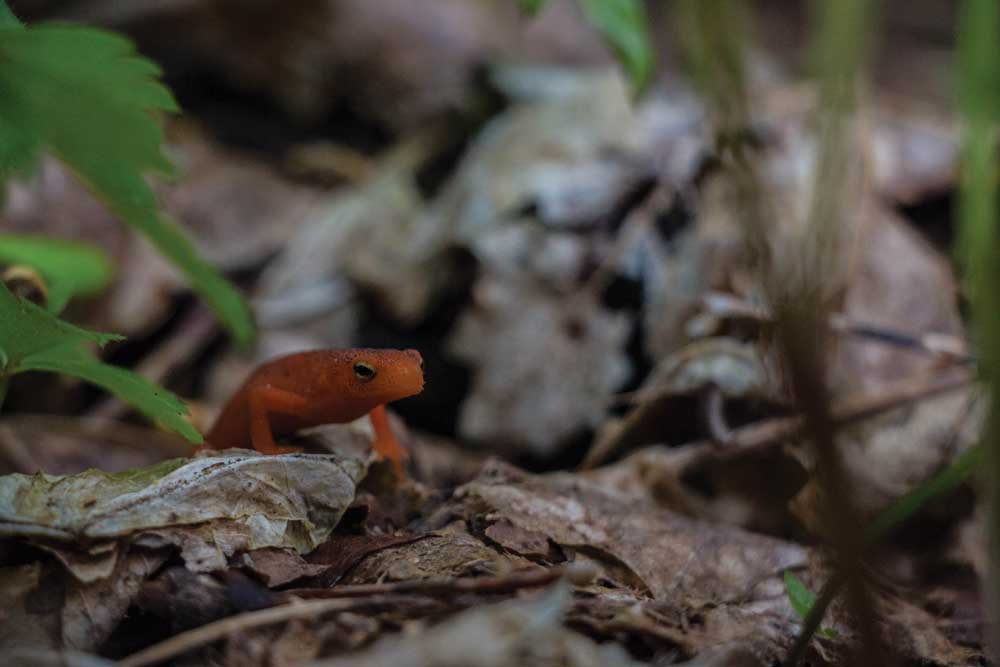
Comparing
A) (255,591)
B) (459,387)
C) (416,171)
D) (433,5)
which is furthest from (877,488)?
(433,5)

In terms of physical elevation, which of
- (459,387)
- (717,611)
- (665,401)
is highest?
(665,401)

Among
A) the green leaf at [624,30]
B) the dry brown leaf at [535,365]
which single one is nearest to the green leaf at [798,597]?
the green leaf at [624,30]

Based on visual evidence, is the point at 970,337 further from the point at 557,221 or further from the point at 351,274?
the point at 351,274

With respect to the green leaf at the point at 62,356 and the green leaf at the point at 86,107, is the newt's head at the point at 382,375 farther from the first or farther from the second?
the green leaf at the point at 86,107

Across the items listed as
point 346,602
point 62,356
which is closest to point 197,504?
point 62,356

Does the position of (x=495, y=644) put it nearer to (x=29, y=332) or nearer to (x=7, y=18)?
(x=29, y=332)

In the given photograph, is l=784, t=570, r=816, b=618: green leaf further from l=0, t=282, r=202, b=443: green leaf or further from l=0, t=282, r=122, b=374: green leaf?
l=0, t=282, r=122, b=374: green leaf

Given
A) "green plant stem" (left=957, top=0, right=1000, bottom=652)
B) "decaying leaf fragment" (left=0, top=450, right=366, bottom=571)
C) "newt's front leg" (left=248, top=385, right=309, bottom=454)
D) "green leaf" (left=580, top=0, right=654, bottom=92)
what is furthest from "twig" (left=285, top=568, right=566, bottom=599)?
"green leaf" (left=580, top=0, right=654, bottom=92)
